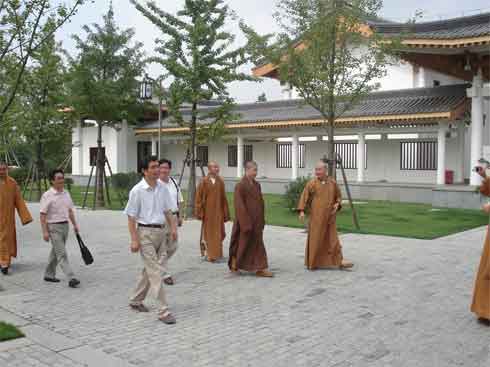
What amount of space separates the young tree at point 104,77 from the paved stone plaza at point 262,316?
9454 mm

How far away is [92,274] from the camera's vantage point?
7.80 meters

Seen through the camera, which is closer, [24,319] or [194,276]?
[24,319]

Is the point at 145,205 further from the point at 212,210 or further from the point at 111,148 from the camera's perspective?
the point at 111,148

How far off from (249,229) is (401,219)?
25.9 feet

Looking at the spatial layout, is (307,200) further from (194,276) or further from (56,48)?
(56,48)

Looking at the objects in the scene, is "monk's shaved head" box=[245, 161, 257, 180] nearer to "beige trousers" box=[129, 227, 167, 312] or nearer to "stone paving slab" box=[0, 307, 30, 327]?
"beige trousers" box=[129, 227, 167, 312]

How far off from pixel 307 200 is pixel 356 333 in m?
3.46

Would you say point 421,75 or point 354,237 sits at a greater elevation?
point 421,75

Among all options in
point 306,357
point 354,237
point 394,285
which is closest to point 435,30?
point 354,237

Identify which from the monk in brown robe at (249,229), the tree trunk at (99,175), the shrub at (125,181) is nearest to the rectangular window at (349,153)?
the shrub at (125,181)

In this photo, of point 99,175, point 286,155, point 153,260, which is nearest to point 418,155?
point 286,155

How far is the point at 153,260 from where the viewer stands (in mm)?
5531

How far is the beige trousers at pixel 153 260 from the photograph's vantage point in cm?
545

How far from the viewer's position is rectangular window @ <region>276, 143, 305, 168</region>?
25.2 meters
